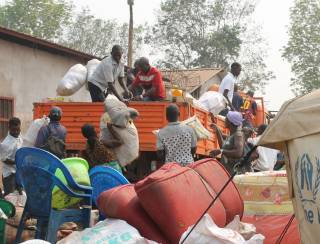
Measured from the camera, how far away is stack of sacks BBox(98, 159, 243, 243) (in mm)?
4094

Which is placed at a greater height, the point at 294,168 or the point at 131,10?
the point at 131,10

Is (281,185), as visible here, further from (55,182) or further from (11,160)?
(11,160)

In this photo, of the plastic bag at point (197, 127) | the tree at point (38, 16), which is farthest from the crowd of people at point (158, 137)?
the tree at point (38, 16)

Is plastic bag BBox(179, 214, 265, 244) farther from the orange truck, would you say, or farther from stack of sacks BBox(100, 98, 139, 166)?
the orange truck

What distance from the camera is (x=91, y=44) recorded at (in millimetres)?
58594

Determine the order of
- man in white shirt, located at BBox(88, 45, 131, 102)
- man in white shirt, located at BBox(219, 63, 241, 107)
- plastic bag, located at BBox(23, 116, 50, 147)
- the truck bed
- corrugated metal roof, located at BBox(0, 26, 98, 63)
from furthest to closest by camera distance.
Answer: corrugated metal roof, located at BBox(0, 26, 98, 63), man in white shirt, located at BBox(219, 63, 241, 107), man in white shirt, located at BBox(88, 45, 131, 102), the truck bed, plastic bag, located at BBox(23, 116, 50, 147)

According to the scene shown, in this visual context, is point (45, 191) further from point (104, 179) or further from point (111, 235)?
point (111, 235)

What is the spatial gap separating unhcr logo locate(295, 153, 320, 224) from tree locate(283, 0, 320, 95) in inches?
1550

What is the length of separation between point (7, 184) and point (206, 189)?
462 centimetres

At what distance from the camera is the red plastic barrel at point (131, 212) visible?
4.20 meters

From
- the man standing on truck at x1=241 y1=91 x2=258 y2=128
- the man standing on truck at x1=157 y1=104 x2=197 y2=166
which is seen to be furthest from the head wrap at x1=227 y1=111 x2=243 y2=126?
the man standing on truck at x1=241 y1=91 x2=258 y2=128

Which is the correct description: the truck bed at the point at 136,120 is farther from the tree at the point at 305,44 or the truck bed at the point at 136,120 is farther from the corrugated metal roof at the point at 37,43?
the tree at the point at 305,44

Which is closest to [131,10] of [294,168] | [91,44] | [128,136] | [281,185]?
[128,136]

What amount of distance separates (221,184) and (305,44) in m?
40.0
